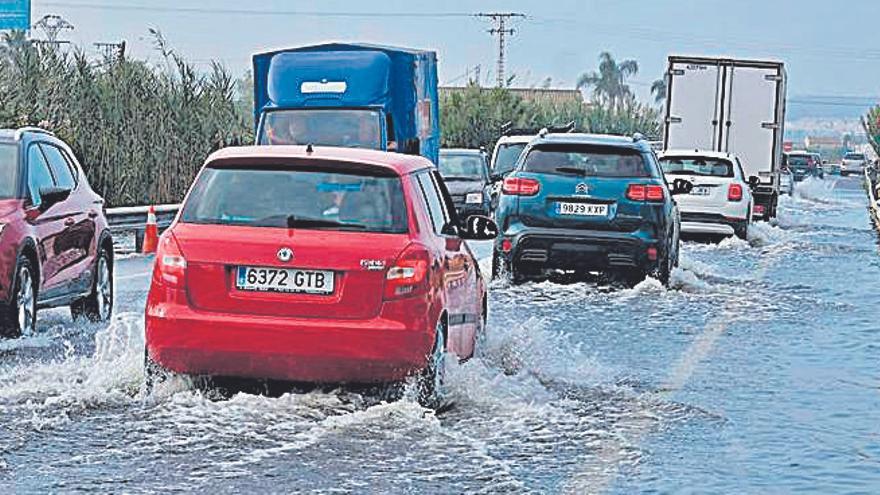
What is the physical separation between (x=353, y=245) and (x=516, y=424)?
1.29 m

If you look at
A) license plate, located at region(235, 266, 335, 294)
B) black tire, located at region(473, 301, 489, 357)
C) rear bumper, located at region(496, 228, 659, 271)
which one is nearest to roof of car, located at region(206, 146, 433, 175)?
license plate, located at region(235, 266, 335, 294)

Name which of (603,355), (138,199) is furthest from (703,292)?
(138,199)

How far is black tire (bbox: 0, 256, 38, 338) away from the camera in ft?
40.6

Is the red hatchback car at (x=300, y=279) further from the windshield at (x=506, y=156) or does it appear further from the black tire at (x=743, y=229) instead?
the windshield at (x=506, y=156)

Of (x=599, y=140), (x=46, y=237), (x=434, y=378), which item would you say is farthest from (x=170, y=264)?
(x=599, y=140)

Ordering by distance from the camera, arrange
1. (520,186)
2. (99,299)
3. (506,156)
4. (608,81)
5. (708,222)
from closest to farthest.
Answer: (99,299), (520,186), (708,222), (506,156), (608,81)

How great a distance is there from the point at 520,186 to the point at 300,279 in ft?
29.1

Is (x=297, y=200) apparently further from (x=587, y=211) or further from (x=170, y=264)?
(x=587, y=211)

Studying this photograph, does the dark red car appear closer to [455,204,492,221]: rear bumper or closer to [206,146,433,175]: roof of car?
[206,146,433,175]: roof of car

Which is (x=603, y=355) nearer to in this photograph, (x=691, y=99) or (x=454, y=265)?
(x=454, y=265)

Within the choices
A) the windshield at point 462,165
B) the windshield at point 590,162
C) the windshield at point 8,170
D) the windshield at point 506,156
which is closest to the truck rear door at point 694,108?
the windshield at point 506,156

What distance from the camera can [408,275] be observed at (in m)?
9.24

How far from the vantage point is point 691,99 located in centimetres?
3506

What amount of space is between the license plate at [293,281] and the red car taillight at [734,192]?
742 inches
